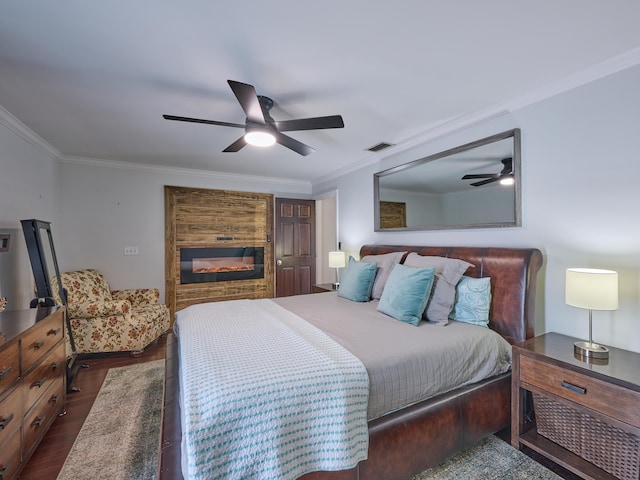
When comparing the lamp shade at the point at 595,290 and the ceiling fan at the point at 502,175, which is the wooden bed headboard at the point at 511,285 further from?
the ceiling fan at the point at 502,175

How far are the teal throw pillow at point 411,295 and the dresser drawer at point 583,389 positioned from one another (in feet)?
2.20

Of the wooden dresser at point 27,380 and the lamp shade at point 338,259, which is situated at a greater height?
the lamp shade at point 338,259

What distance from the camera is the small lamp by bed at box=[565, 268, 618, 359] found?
5.13 feet

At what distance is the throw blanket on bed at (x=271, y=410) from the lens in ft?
3.55

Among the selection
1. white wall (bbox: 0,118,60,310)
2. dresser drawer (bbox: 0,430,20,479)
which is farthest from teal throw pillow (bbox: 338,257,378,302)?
white wall (bbox: 0,118,60,310)

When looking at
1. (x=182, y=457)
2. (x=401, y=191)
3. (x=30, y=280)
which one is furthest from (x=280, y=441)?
(x=30, y=280)

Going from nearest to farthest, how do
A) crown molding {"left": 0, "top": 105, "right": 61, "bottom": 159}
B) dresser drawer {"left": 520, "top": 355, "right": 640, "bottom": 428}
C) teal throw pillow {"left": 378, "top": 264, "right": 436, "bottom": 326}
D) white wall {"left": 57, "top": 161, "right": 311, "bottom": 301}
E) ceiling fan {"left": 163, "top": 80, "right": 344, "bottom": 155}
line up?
dresser drawer {"left": 520, "top": 355, "right": 640, "bottom": 428}, ceiling fan {"left": 163, "top": 80, "right": 344, "bottom": 155}, teal throw pillow {"left": 378, "top": 264, "right": 436, "bottom": 326}, crown molding {"left": 0, "top": 105, "right": 61, "bottom": 159}, white wall {"left": 57, "top": 161, "right": 311, "bottom": 301}

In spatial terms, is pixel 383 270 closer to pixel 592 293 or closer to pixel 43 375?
pixel 592 293

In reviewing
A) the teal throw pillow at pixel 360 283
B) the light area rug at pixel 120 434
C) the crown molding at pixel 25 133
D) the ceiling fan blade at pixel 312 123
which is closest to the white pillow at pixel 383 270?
the teal throw pillow at pixel 360 283

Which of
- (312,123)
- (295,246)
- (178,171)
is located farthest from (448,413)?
(178,171)

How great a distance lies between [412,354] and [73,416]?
2.57m

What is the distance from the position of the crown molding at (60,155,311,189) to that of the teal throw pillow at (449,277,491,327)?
147 inches

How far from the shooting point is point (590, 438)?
1.59 m

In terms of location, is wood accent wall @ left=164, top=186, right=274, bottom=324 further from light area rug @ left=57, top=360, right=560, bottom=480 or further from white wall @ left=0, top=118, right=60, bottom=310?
light area rug @ left=57, top=360, right=560, bottom=480
